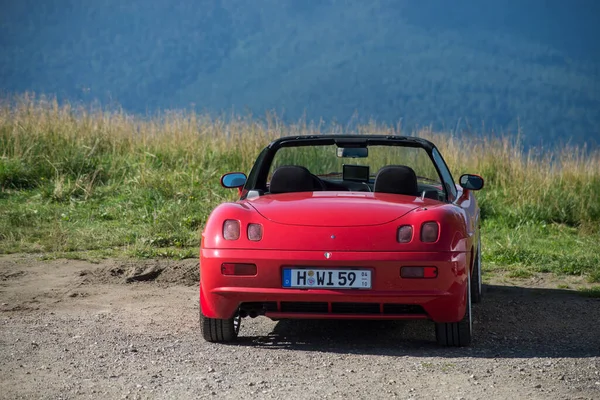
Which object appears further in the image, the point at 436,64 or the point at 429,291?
the point at 436,64

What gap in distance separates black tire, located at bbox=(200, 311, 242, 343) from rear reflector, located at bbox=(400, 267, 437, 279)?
102 cm

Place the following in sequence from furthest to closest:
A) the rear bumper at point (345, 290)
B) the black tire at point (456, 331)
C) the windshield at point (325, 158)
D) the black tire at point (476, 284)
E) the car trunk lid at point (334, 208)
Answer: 1. the windshield at point (325, 158)
2. the black tire at point (476, 284)
3. the black tire at point (456, 331)
4. the car trunk lid at point (334, 208)
5. the rear bumper at point (345, 290)

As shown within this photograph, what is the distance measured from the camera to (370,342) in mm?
5996

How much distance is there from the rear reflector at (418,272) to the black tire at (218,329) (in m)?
1.02

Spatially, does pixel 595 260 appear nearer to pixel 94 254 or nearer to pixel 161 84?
pixel 94 254

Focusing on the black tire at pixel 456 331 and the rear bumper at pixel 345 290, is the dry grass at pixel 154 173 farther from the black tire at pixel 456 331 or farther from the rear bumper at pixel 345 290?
the black tire at pixel 456 331

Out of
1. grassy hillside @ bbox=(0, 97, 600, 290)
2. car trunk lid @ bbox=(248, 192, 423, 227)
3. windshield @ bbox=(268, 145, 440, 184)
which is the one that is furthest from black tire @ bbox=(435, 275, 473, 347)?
windshield @ bbox=(268, 145, 440, 184)

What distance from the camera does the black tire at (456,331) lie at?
572 cm

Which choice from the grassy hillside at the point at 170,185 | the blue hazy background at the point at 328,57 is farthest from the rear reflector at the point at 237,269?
the blue hazy background at the point at 328,57

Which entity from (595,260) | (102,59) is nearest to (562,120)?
(102,59)

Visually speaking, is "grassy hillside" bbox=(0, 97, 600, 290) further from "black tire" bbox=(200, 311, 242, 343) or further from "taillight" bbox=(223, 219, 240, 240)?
"taillight" bbox=(223, 219, 240, 240)

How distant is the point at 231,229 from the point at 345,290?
732mm

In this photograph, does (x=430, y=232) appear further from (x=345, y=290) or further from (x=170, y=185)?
(x=170, y=185)

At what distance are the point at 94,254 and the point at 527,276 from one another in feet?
13.4
